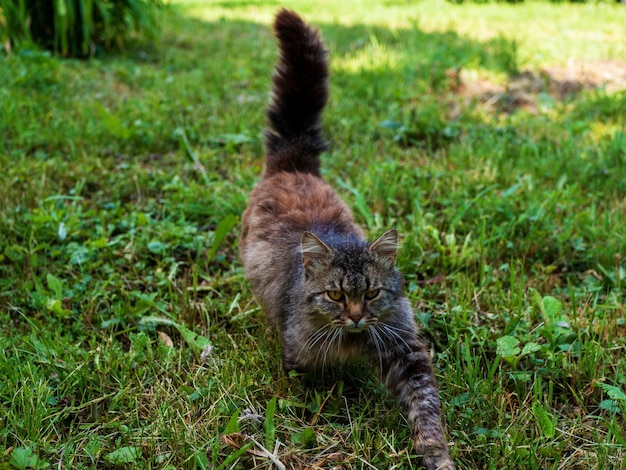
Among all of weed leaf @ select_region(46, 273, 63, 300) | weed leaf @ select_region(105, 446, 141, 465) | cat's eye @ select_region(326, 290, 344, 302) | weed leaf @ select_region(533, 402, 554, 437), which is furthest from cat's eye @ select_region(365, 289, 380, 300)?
weed leaf @ select_region(46, 273, 63, 300)

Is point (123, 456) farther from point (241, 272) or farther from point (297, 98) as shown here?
point (297, 98)

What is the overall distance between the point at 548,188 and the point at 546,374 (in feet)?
6.19

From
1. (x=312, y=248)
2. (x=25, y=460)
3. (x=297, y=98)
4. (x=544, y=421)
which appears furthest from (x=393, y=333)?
(x=297, y=98)

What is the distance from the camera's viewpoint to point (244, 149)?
470cm

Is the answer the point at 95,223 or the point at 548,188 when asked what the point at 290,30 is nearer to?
the point at 95,223

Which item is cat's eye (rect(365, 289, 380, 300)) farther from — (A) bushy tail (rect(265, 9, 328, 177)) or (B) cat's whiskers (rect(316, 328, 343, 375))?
(A) bushy tail (rect(265, 9, 328, 177))

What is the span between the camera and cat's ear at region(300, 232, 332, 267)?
249 centimetres

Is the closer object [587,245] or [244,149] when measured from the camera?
[587,245]

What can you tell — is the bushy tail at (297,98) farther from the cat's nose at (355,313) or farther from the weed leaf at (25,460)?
the weed leaf at (25,460)

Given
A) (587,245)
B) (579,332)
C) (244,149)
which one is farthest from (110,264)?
(587,245)

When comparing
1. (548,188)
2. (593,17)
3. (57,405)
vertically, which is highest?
(593,17)

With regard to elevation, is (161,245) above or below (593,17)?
below

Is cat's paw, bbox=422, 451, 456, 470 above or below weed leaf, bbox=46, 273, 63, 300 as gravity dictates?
below

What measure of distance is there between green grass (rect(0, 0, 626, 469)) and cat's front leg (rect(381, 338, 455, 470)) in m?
0.08
